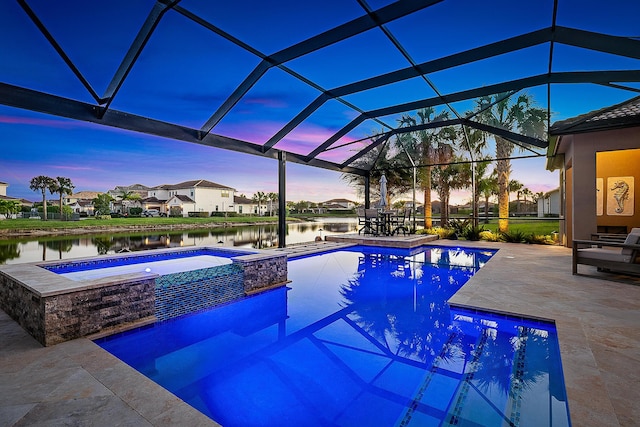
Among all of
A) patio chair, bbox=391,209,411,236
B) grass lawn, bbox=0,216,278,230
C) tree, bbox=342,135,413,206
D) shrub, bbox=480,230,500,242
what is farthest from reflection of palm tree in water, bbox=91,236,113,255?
shrub, bbox=480,230,500,242

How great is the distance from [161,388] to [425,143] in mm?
15835

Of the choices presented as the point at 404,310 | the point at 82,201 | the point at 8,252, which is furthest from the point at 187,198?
the point at 404,310

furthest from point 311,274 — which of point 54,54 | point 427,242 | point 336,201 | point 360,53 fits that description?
point 336,201

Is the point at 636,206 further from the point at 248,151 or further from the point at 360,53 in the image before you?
the point at 248,151

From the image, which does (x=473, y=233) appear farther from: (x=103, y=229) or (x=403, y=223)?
(x=103, y=229)

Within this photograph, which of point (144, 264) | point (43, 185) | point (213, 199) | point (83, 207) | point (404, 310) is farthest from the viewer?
point (213, 199)

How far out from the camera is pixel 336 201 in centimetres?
4516

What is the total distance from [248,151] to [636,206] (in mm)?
12493

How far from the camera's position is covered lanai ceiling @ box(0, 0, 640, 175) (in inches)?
189

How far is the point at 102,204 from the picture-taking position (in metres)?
21.2

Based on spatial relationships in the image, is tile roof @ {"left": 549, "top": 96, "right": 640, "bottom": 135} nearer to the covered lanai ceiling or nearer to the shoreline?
the covered lanai ceiling

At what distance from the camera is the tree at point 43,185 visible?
49.0ft

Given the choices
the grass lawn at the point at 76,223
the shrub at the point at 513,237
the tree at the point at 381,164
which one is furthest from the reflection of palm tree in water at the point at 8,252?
the shrub at the point at 513,237

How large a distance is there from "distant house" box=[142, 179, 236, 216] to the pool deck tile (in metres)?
24.8
